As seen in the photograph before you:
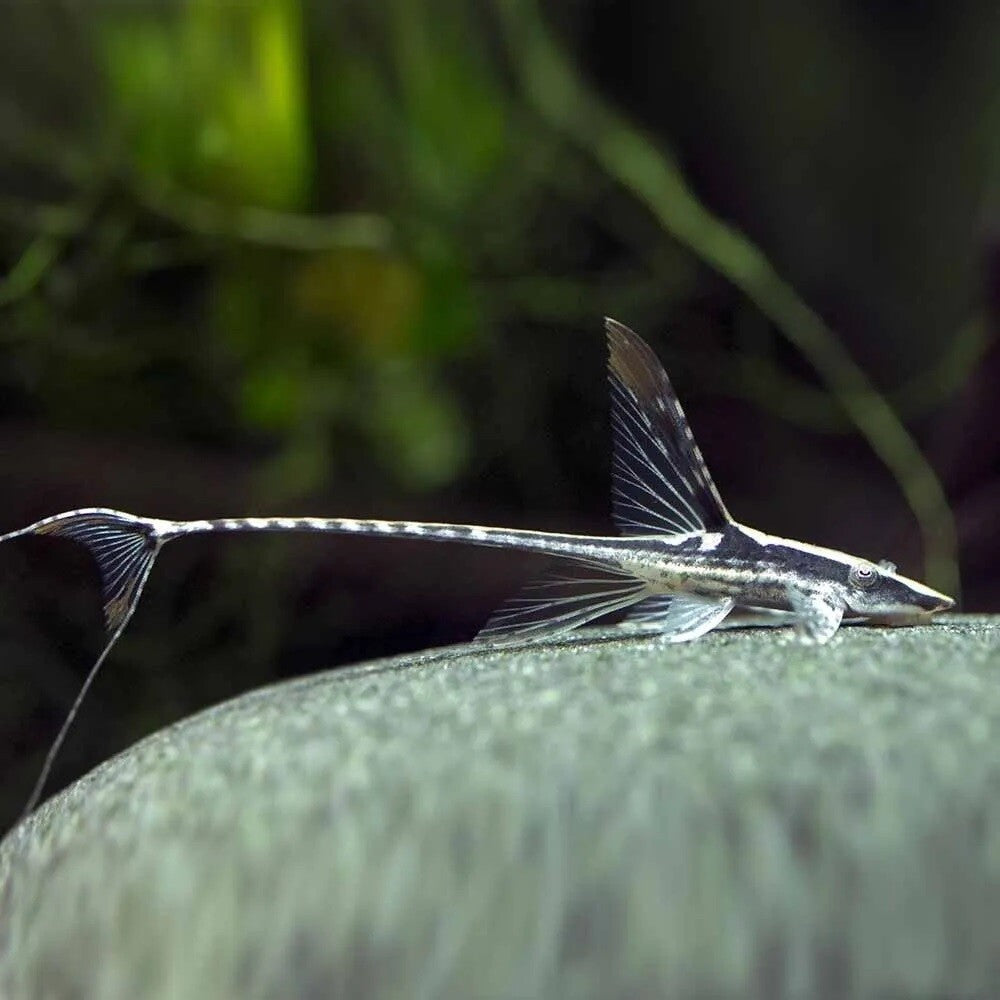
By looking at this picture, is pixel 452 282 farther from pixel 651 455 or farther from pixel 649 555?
pixel 649 555

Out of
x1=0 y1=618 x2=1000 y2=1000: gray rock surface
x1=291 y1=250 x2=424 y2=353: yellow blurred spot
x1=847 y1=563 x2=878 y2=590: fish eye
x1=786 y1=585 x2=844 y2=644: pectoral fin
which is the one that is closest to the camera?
x1=0 y1=618 x2=1000 y2=1000: gray rock surface

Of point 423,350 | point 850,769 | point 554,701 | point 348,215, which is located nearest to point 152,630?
point 423,350

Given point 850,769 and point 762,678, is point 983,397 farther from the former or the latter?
point 850,769

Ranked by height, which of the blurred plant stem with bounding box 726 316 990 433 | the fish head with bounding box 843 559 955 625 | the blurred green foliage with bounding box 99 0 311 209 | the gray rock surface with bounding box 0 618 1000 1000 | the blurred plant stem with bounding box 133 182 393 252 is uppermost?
the blurred green foliage with bounding box 99 0 311 209

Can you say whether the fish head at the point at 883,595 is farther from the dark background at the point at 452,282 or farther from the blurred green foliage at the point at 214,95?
the blurred green foliage at the point at 214,95

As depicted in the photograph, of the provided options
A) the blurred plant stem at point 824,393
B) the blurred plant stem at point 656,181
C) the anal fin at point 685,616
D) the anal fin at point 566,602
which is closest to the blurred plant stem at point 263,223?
the blurred plant stem at point 656,181

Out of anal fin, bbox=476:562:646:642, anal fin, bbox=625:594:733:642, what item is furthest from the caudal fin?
anal fin, bbox=625:594:733:642

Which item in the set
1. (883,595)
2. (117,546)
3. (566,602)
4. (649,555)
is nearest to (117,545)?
(117,546)

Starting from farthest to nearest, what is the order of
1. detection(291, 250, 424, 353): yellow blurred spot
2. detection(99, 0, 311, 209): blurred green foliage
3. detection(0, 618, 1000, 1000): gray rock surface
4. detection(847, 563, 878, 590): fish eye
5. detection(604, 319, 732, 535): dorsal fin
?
detection(291, 250, 424, 353): yellow blurred spot
detection(99, 0, 311, 209): blurred green foliage
detection(604, 319, 732, 535): dorsal fin
detection(847, 563, 878, 590): fish eye
detection(0, 618, 1000, 1000): gray rock surface

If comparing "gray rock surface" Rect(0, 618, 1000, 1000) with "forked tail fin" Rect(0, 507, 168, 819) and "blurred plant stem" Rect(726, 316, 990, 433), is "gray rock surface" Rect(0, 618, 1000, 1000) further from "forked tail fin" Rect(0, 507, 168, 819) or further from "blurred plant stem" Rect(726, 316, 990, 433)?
"blurred plant stem" Rect(726, 316, 990, 433)
